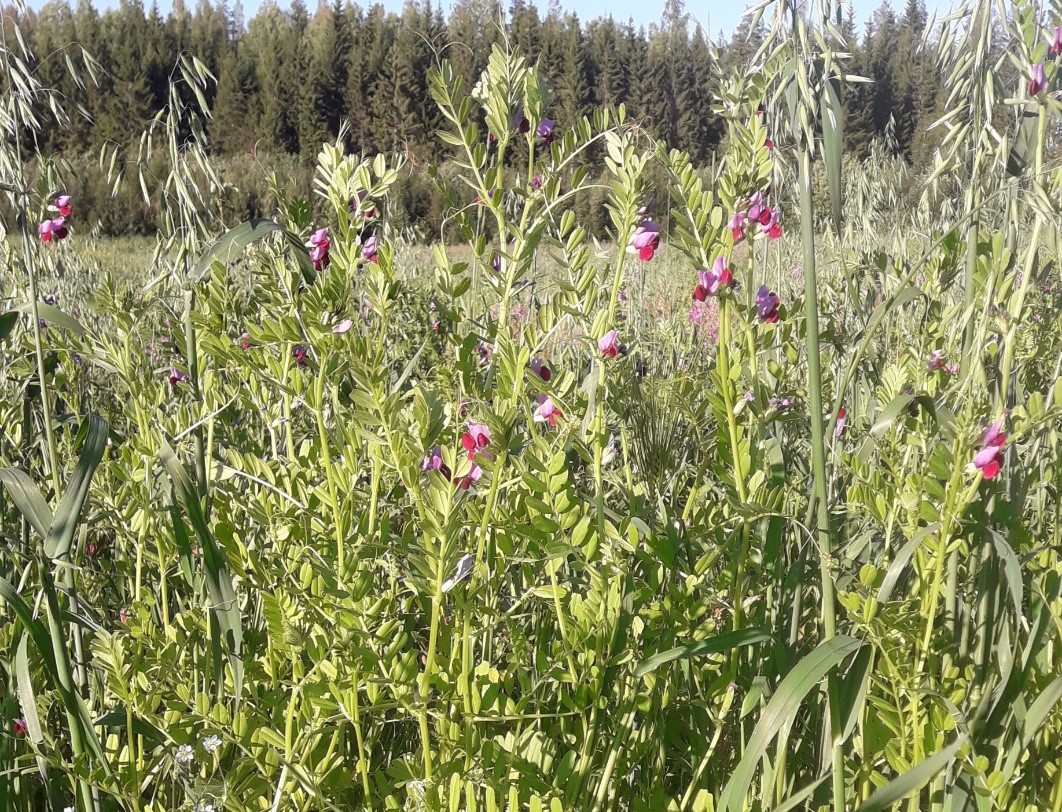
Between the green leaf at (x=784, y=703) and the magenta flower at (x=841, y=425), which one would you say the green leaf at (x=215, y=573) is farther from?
the magenta flower at (x=841, y=425)

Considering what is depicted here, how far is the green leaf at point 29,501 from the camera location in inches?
38.3

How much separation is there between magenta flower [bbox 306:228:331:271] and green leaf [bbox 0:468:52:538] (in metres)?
0.44

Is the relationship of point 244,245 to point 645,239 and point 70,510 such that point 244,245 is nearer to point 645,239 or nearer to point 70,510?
point 70,510

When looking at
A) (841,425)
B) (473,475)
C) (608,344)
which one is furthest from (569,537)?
(841,425)

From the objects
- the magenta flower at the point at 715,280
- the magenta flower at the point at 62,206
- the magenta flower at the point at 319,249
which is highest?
the magenta flower at the point at 62,206

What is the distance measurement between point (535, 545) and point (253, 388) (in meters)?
0.50

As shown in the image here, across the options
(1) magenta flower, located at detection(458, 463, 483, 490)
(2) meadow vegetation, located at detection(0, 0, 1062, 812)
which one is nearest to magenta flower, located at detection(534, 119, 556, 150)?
(2) meadow vegetation, located at detection(0, 0, 1062, 812)

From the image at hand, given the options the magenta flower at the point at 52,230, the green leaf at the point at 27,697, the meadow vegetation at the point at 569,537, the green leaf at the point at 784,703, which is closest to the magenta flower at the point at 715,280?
the meadow vegetation at the point at 569,537

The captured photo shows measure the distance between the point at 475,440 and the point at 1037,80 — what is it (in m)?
0.79

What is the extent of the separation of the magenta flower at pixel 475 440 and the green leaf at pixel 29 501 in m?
0.45

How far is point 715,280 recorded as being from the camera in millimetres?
970

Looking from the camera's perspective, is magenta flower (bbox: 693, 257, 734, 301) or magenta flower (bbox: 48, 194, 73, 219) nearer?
magenta flower (bbox: 693, 257, 734, 301)

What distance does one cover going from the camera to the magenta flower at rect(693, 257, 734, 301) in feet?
3.11

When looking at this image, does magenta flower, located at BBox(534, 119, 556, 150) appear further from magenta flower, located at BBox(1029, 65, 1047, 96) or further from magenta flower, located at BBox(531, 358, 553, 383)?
magenta flower, located at BBox(1029, 65, 1047, 96)
